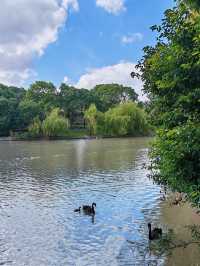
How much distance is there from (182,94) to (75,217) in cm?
1210

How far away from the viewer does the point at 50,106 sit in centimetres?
11419

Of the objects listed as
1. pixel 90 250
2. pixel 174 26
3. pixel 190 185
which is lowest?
pixel 90 250

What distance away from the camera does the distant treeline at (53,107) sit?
3734 inches

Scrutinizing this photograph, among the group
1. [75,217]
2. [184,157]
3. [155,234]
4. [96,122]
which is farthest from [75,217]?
[96,122]

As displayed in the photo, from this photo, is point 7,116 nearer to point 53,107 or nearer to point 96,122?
point 53,107

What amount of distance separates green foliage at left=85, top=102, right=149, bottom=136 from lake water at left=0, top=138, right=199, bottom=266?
57.5 m

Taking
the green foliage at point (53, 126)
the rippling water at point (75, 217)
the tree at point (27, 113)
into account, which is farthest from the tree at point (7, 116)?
the rippling water at point (75, 217)

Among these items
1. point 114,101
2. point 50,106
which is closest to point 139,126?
point 50,106

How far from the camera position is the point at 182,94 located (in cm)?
952

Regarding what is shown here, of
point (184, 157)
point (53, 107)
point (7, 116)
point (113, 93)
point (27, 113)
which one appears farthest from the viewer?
point (113, 93)

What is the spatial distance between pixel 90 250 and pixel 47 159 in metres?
32.0

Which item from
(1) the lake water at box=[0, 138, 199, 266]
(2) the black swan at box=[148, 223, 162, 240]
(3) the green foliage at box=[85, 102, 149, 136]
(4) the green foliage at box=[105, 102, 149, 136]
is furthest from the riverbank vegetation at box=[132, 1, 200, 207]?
(4) the green foliage at box=[105, 102, 149, 136]

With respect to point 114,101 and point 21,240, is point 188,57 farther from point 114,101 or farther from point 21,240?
point 114,101

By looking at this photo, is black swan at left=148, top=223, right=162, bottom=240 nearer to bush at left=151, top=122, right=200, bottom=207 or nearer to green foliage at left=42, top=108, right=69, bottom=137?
bush at left=151, top=122, right=200, bottom=207
